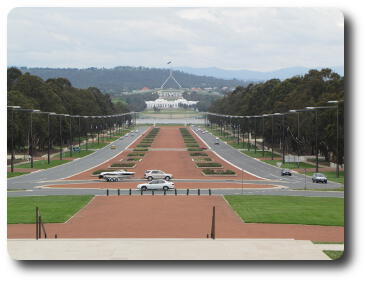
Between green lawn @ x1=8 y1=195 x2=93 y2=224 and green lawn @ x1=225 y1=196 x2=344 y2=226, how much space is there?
511 inches

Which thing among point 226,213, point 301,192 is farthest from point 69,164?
point 226,213

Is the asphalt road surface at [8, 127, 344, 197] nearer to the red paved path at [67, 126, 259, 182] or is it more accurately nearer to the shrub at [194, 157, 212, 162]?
the red paved path at [67, 126, 259, 182]

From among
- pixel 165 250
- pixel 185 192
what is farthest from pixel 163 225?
pixel 185 192

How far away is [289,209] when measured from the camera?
52969 millimetres

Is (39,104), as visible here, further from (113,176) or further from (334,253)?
(334,253)

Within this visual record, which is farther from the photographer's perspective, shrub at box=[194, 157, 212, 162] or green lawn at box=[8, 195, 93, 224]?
shrub at box=[194, 157, 212, 162]

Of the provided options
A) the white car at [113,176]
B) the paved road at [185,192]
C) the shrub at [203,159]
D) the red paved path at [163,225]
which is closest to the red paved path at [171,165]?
the shrub at [203,159]

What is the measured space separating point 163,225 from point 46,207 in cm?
1389

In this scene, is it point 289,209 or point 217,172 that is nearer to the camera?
point 289,209

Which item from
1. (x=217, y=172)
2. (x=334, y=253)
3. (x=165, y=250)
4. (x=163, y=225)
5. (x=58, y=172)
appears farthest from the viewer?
(x=58, y=172)

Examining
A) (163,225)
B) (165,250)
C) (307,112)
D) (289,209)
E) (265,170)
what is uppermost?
(307,112)

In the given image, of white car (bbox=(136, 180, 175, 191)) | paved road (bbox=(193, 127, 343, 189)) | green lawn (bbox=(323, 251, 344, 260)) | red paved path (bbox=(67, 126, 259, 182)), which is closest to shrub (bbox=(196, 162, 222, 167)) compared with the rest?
red paved path (bbox=(67, 126, 259, 182))

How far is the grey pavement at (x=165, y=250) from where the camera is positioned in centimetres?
2511

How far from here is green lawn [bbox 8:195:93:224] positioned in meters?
48.0
